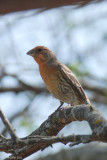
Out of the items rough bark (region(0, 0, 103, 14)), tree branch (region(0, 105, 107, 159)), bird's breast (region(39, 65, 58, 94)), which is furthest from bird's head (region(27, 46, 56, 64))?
rough bark (region(0, 0, 103, 14))

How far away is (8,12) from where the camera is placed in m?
2.35

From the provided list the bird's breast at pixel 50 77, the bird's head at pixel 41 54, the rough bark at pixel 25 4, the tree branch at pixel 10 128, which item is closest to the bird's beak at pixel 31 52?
the bird's head at pixel 41 54

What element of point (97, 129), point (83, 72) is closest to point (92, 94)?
point (83, 72)

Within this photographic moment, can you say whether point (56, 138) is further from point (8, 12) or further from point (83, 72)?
point (83, 72)

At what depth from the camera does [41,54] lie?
21.7 ft

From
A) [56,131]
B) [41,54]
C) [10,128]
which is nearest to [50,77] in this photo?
[41,54]

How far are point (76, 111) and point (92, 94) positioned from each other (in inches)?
208

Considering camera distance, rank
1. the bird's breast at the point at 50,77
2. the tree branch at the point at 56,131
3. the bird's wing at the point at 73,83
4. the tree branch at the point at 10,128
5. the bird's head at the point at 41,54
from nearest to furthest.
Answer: the tree branch at the point at 56,131, the tree branch at the point at 10,128, the bird's wing at the point at 73,83, the bird's breast at the point at 50,77, the bird's head at the point at 41,54

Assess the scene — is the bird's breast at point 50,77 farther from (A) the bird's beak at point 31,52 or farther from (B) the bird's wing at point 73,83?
(A) the bird's beak at point 31,52

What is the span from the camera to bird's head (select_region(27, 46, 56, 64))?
21.4ft

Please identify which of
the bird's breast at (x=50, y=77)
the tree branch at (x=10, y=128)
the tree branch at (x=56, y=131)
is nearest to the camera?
the tree branch at (x=56, y=131)

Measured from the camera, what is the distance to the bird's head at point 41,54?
6.52m

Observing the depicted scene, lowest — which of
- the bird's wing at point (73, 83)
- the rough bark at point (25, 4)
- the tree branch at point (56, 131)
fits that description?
the tree branch at point (56, 131)

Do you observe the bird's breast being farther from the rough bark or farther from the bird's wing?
the rough bark
